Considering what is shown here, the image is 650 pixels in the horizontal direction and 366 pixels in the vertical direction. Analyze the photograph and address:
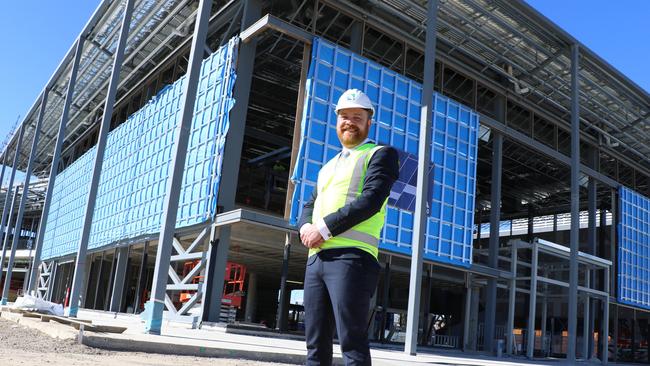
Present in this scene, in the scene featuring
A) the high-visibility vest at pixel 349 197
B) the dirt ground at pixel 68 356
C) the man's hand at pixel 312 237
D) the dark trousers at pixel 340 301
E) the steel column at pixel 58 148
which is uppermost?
the steel column at pixel 58 148

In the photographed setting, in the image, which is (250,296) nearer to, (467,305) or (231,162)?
(467,305)

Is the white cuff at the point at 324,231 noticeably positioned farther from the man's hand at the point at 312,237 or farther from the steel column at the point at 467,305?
the steel column at the point at 467,305

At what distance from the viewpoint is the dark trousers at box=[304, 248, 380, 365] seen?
2541 millimetres

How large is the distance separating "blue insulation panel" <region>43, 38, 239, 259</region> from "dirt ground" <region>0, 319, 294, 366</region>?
Answer: 9.89 m

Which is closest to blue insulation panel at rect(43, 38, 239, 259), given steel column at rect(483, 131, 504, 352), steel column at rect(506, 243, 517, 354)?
steel column at rect(483, 131, 504, 352)

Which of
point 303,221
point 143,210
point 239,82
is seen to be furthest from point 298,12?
point 303,221

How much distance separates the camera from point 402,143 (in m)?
18.4

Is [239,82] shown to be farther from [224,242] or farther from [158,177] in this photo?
[158,177]

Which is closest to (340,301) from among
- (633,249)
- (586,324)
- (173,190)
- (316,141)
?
(173,190)

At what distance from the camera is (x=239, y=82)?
→ 16.8 m

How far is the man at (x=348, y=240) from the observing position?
2.56 meters

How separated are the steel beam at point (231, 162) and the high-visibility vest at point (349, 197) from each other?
1305 cm

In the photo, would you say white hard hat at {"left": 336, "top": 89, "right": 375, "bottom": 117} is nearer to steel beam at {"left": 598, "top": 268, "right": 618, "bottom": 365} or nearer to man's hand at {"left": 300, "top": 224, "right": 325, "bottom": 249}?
man's hand at {"left": 300, "top": 224, "right": 325, "bottom": 249}

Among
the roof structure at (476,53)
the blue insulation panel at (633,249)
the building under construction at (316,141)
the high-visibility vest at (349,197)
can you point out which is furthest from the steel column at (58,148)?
the blue insulation panel at (633,249)
